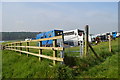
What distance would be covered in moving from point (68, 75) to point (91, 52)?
2.88 metres

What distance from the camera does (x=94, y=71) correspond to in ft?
17.3

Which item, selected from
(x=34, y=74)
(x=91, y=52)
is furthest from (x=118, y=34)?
(x=34, y=74)

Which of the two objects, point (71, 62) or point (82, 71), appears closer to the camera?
point (82, 71)

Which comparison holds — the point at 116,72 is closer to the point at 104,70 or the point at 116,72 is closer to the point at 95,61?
the point at 104,70

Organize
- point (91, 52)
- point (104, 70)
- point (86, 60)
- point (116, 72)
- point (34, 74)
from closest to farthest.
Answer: point (116, 72)
point (104, 70)
point (34, 74)
point (86, 60)
point (91, 52)

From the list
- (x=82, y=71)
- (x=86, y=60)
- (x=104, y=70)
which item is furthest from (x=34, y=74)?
(x=104, y=70)

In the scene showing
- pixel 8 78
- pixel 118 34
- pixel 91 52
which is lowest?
pixel 8 78

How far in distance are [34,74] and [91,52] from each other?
334 centimetres

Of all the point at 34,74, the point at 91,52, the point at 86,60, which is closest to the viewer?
the point at 34,74

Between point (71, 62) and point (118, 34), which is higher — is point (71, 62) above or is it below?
below

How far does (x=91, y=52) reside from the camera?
7.42 m

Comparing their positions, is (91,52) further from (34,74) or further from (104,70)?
(34,74)

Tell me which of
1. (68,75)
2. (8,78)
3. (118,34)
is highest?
(118,34)

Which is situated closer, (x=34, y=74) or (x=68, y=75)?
(x=68, y=75)
